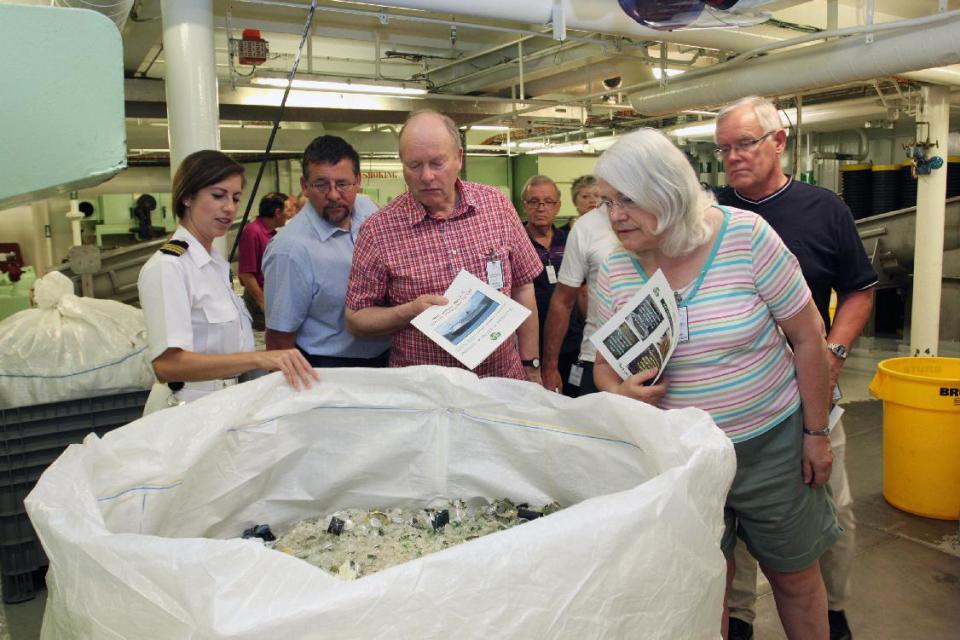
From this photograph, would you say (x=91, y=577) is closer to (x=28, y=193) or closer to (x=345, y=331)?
(x=28, y=193)

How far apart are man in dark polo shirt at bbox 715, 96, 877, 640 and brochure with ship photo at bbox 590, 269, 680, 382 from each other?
0.62 metres

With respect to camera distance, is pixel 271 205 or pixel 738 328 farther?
pixel 271 205

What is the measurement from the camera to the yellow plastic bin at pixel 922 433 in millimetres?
2510

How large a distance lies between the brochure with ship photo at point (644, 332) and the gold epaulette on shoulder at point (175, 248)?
2.87 feet

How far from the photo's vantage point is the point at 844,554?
69.4 inches

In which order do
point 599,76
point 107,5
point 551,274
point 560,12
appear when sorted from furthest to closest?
point 599,76
point 551,274
point 560,12
point 107,5

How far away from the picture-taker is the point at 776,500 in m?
1.29

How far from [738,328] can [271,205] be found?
3833 millimetres

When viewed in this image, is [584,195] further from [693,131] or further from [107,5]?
[693,131]

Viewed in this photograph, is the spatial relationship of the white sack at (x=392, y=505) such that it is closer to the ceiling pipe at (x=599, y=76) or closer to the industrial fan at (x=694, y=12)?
the industrial fan at (x=694, y=12)

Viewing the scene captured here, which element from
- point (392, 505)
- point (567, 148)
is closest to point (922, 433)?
point (392, 505)

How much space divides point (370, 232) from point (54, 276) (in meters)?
1.17

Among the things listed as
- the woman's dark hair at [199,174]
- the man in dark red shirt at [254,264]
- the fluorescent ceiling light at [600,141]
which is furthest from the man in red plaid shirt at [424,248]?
the fluorescent ceiling light at [600,141]

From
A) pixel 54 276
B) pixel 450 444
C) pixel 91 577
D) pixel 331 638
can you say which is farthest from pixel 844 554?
pixel 54 276
